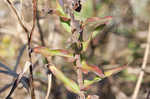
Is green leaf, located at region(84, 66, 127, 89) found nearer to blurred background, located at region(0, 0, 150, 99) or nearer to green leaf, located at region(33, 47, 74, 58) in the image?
green leaf, located at region(33, 47, 74, 58)

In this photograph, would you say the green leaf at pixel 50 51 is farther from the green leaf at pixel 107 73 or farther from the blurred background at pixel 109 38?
the blurred background at pixel 109 38

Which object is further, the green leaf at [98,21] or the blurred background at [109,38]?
the blurred background at [109,38]

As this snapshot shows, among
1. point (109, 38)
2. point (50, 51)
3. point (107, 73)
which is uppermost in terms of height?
point (50, 51)

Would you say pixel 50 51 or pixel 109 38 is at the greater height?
pixel 50 51

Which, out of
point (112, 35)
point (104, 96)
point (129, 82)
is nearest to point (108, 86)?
point (104, 96)

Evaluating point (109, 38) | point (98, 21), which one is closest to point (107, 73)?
point (98, 21)

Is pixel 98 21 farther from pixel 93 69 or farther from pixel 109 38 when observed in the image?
pixel 109 38

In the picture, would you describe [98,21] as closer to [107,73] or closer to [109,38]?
[107,73]

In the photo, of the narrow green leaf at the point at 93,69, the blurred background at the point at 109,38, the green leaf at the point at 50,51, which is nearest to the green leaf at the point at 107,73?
the narrow green leaf at the point at 93,69

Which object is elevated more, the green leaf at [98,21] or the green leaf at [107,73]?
the green leaf at [98,21]

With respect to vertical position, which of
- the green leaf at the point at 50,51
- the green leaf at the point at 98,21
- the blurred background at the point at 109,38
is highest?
the green leaf at the point at 98,21

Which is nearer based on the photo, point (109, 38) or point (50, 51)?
point (50, 51)

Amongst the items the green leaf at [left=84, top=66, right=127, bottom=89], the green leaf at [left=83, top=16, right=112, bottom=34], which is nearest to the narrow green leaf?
the green leaf at [left=84, top=66, right=127, bottom=89]
